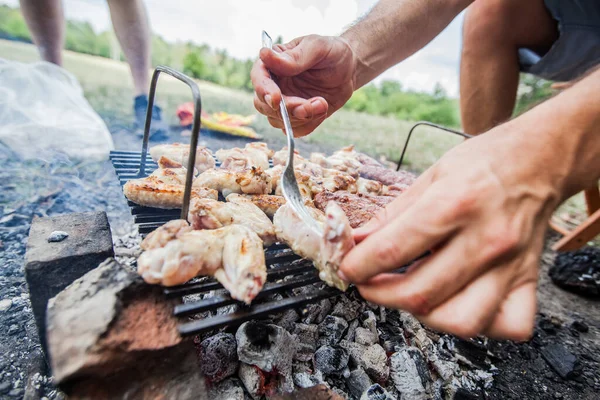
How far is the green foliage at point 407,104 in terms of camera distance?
14711 millimetres

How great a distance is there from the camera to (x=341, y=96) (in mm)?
2689

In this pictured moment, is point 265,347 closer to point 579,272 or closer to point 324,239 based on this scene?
point 324,239

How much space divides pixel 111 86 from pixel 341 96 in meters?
7.50

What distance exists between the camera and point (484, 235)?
0.95 meters

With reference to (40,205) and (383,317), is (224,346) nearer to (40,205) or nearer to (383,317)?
(383,317)

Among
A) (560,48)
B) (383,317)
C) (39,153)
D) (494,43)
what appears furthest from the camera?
(494,43)

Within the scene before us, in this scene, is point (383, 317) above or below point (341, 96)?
below

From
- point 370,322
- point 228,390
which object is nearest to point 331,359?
point 370,322

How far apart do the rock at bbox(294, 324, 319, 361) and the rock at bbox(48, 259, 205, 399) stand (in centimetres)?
65

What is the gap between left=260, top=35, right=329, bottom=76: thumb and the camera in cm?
200

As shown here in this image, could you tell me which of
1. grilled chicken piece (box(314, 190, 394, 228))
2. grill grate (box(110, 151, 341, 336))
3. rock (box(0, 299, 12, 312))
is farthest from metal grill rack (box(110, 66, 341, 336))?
rock (box(0, 299, 12, 312))

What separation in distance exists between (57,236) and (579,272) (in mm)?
4326

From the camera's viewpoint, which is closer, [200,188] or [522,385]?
[200,188]

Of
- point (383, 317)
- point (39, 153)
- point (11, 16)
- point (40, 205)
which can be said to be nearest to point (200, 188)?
point (383, 317)
